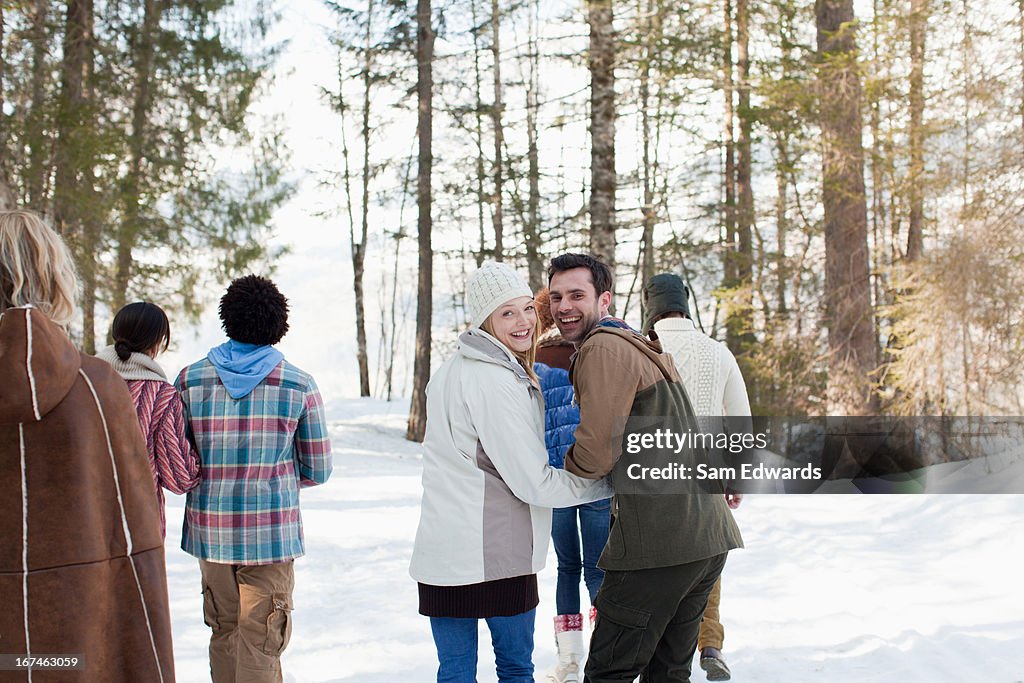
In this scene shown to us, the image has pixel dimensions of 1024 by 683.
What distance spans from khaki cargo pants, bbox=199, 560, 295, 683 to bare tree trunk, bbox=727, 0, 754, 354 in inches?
406

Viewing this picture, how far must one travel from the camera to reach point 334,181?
25.7 meters

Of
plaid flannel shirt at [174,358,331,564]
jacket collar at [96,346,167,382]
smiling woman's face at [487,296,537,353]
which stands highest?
smiling woman's face at [487,296,537,353]

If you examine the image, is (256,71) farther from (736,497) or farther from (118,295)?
(736,497)

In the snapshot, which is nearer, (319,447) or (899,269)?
(319,447)

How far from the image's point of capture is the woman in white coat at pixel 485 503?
9.26 ft

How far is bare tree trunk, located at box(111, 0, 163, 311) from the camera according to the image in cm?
1372

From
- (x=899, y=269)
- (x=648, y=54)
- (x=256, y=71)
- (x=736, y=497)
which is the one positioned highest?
(x=256, y=71)

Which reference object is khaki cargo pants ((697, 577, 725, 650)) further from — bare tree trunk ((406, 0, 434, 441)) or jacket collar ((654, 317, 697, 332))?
bare tree trunk ((406, 0, 434, 441))

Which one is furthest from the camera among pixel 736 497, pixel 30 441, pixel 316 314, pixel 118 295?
pixel 316 314

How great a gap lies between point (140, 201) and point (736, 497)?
1251 centimetres

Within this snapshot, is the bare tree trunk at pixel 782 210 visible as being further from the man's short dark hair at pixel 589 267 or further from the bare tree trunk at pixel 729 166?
the man's short dark hair at pixel 589 267

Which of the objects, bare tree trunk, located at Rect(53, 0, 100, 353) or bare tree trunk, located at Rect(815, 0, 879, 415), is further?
bare tree trunk, located at Rect(53, 0, 100, 353)

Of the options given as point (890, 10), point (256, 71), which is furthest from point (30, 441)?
point (256, 71)
